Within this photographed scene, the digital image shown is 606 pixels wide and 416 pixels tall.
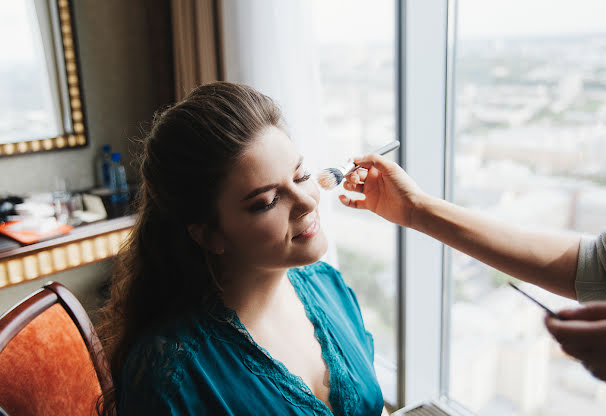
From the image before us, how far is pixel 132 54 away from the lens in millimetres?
2604

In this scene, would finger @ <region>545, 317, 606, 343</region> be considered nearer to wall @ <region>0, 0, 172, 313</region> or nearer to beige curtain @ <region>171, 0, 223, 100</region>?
beige curtain @ <region>171, 0, 223, 100</region>

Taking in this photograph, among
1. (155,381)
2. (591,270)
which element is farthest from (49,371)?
(591,270)

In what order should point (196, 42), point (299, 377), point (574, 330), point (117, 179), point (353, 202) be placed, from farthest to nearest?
point (117, 179) → point (196, 42) → point (353, 202) → point (299, 377) → point (574, 330)

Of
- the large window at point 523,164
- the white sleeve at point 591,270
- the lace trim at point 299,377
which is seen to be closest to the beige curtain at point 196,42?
the large window at point 523,164

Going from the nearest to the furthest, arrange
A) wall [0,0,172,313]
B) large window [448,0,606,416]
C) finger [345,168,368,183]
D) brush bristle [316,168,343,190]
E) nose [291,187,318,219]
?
nose [291,187,318,219], brush bristle [316,168,343,190], finger [345,168,368,183], large window [448,0,606,416], wall [0,0,172,313]

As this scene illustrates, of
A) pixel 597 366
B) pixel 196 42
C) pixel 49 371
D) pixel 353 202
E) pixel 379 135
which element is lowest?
pixel 49 371

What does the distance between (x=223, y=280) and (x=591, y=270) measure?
0.75 metres

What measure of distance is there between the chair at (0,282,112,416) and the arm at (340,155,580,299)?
760 millimetres

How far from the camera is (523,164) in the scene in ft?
5.31

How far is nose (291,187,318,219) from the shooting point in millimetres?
990

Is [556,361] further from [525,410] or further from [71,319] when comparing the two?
[71,319]

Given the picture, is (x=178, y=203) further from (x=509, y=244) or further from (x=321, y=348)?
(x=509, y=244)

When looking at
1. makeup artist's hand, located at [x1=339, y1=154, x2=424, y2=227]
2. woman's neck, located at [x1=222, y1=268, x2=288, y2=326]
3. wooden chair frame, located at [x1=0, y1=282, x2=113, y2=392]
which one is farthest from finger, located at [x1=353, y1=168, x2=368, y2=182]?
wooden chair frame, located at [x1=0, y1=282, x2=113, y2=392]

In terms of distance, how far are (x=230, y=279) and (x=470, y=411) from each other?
1.34 meters
